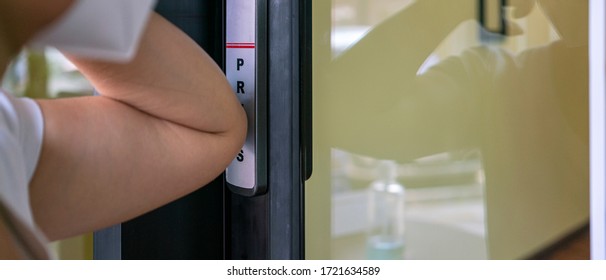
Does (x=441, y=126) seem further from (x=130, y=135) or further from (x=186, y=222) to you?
(x=130, y=135)

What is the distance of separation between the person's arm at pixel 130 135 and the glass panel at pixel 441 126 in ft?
1.78

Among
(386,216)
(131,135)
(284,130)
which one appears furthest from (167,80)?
(386,216)

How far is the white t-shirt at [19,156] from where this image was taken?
1.89 feet

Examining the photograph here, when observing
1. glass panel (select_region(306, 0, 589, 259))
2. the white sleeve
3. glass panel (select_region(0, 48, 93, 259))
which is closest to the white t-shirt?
the white sleeve

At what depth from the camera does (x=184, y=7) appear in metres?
1.31

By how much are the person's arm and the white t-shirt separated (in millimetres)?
14

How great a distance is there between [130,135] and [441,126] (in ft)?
2.40

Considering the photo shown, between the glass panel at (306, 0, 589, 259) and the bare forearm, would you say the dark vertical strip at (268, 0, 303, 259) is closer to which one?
the glass panel at (306, 0, 589, 259)

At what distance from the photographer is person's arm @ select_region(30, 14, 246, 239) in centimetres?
68

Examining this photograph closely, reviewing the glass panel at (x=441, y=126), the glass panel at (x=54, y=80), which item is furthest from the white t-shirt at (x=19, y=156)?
the glass panel at (x=441, y=126)

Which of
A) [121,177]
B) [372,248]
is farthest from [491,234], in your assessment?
[121,177]

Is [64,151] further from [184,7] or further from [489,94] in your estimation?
[489,94]

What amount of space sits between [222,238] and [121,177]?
692mm

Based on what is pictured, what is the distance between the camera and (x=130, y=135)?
74 cm
